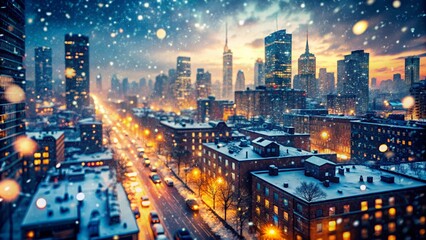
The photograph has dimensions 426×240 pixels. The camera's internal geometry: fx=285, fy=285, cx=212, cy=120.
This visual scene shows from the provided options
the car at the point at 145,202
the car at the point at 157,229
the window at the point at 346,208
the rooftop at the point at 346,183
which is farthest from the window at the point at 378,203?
the car at the point at 145,202

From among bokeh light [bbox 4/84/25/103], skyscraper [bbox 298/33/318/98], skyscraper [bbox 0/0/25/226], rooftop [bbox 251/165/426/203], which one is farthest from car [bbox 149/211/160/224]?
skyscraper [bbox 298/33/318/98]

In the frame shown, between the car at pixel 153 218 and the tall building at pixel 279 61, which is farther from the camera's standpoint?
the tall building at pixel 279 61

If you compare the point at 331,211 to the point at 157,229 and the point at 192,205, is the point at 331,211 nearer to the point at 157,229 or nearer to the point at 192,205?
the point at 157,229

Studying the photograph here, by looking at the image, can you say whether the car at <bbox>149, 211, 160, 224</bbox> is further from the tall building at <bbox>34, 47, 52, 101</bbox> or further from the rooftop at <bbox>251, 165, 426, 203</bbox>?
the tall building at <bbox>34, 47, 52, 101</bbox>

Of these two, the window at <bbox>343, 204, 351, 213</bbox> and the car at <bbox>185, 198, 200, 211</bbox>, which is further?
the car at <bbox>185, 198, 200, 211</bbox>

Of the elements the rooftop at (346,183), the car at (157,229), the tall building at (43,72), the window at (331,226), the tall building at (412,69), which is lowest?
the car at (157,229)

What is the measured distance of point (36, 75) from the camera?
16112cm

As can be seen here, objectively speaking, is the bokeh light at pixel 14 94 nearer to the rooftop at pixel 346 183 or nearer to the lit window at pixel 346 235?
the rooftop at pixel 346 183

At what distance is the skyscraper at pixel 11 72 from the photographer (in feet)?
99.9

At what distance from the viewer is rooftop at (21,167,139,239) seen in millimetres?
13234

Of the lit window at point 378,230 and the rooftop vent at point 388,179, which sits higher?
the rooftop vent at point 388,179

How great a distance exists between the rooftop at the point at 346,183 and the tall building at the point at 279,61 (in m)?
110

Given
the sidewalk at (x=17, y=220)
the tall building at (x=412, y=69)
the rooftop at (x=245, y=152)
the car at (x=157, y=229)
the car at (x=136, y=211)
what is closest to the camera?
the sidewalk at (x=17, y=220)

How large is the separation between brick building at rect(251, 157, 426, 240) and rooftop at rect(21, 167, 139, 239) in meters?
12.4
